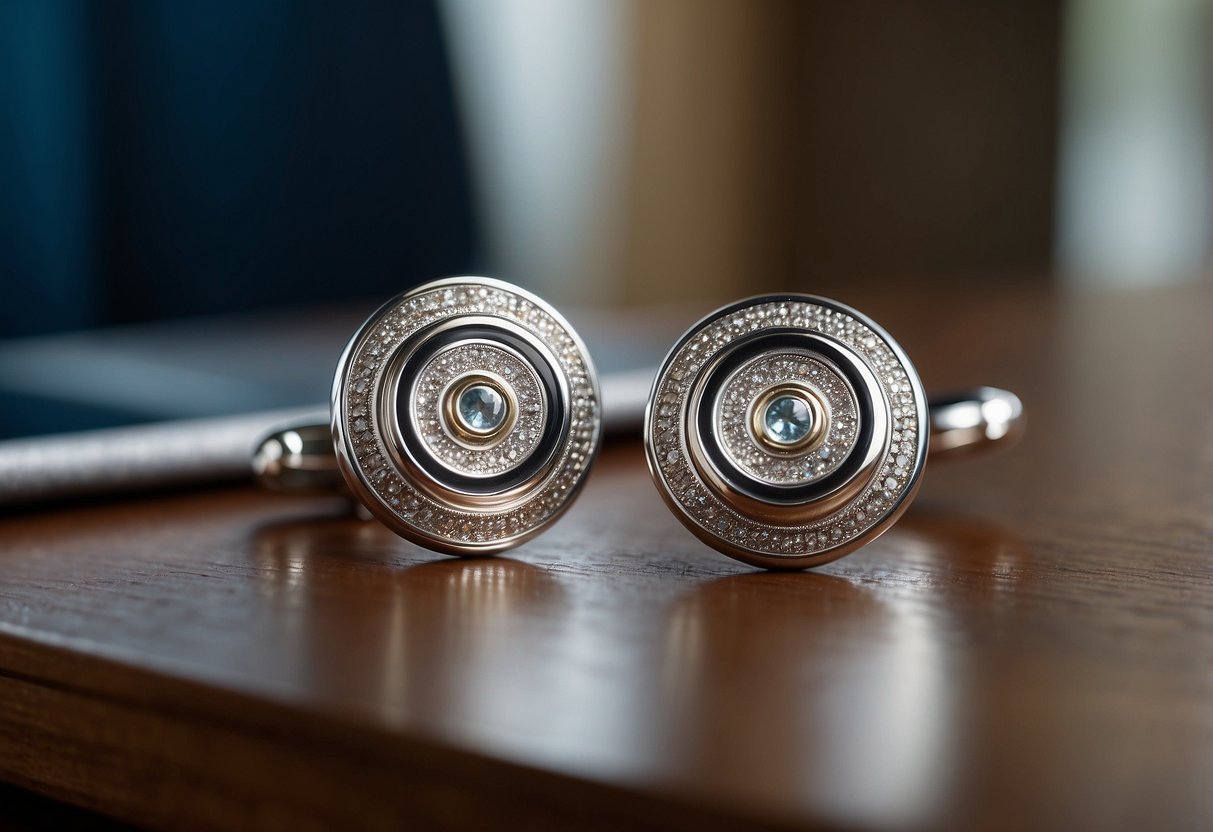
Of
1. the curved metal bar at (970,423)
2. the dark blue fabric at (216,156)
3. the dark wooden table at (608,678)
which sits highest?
the dark blue fabric at (216,156)

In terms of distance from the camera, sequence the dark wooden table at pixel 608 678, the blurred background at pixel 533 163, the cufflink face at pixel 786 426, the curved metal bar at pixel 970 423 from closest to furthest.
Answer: the dark wooden table at pixel 608 678 < the cufflink face at pixel 786 426 < the curved metal bar at pixel 970 423 < the blurred background at pixel 533 163

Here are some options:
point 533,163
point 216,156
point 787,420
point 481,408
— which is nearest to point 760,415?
point 787,420

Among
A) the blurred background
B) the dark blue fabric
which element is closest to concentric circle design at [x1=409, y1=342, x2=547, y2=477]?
the blurred background

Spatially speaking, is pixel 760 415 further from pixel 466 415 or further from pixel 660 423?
pixel 466 415

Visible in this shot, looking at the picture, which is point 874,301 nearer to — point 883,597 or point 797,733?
point 883,597

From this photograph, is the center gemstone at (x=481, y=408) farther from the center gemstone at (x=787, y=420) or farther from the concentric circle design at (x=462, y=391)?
the center gemstone at (x=787, y=420)

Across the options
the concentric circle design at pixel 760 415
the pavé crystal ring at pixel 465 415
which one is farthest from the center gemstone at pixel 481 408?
the concentric circle design at pixel 760 415
